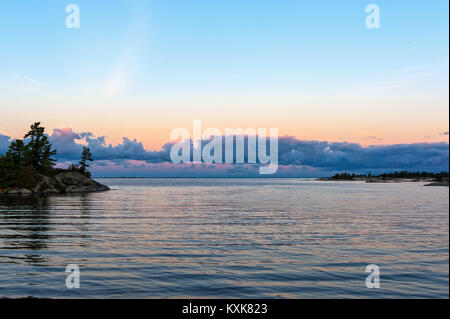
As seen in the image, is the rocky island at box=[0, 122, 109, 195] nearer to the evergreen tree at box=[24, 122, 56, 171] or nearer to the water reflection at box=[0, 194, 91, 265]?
the evergreen tree at box=[24, 122, 56, 171]

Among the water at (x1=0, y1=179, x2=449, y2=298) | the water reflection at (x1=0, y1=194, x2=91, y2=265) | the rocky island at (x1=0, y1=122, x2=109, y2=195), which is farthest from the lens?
the rocky island at (x1=0, y1=122, x2=109, y2=195)

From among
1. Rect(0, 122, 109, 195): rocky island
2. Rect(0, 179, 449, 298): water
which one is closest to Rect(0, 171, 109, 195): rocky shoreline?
Rect(0, 122, 109, 195): rocky island

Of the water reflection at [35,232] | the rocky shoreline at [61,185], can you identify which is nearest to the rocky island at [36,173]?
the rocky shoreline at [61,185]

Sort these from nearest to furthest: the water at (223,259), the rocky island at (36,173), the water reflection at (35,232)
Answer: the water at (223,259) < the water reflection at (35,232) < the rocky island at (36,173)

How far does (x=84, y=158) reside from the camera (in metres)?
134

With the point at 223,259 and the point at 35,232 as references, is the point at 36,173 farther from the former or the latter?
the point at 223,259

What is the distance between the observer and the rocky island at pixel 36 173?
97688 millimetres

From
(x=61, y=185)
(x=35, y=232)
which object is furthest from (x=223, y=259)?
(x=61, y=185)

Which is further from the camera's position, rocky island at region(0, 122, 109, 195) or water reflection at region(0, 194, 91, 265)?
rocky island at region(0, 122, 109, 195)

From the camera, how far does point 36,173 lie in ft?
342

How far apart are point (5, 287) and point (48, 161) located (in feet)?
350

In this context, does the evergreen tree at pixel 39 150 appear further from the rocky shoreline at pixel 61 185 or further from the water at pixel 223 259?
the water at pixel 223 259

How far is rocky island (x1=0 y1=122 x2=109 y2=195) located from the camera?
9769 cm
